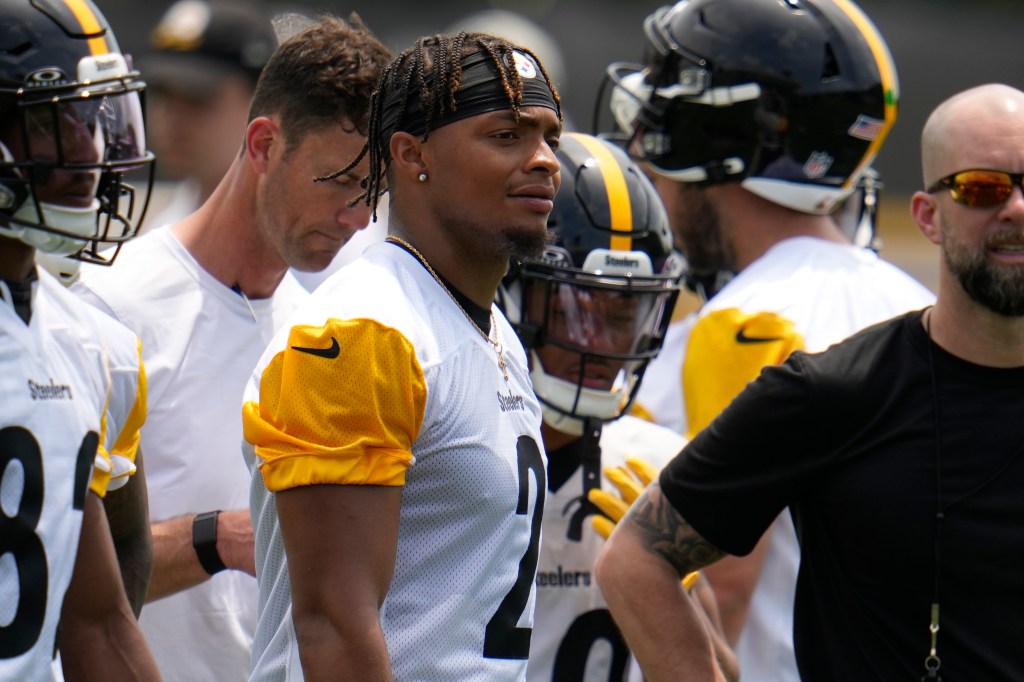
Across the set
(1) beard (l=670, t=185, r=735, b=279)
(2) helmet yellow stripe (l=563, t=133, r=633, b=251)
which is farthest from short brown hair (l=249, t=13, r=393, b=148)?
(1) beard (l=670, t=185, r=735, b=279)

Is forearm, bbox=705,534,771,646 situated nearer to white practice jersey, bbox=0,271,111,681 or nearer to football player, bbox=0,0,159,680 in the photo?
football player, bbox=0,0,159,680

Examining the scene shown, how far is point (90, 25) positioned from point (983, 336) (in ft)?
6.44

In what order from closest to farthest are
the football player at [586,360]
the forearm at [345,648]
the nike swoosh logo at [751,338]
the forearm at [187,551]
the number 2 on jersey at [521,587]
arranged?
the forearm at [345,648], the number 2 on jersey at [521,587], the forearm at [187,551], the football player at [586,360], the nike swoosh logo at [751,338]

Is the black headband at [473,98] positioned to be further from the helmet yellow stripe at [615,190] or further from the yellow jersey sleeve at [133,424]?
the helmet yellow stripe at [615,190]

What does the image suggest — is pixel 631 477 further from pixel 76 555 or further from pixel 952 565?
pixel 76 555

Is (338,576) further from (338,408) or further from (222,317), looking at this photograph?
(222,317)

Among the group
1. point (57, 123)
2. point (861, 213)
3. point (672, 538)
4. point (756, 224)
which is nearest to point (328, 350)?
point (57, 123)

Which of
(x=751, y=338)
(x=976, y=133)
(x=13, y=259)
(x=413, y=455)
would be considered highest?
(x=976, y=133)

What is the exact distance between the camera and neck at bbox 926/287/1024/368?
3152mm

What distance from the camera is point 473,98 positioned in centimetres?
290

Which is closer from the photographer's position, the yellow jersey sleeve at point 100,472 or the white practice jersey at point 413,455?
the white practice jersey at point 413,455

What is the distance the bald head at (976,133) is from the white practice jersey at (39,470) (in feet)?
Answer: 6.08

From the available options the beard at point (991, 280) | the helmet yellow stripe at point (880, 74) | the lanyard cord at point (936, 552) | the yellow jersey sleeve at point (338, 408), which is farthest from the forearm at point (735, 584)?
Answer: the yellow jersey sleeve at point (338, 408)

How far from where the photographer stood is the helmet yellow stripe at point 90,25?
10.5ft
